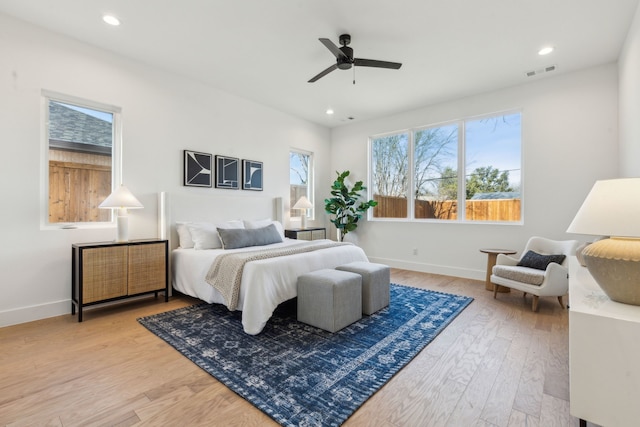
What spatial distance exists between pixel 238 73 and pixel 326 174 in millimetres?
3020

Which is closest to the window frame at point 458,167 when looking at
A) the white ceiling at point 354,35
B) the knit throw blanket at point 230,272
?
the white ceiling at point 354,35

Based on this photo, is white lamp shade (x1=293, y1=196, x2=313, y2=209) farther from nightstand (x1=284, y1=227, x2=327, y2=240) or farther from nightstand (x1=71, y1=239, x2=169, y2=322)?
nightstand (x1=71, y1=239, x2=169, y2=322)

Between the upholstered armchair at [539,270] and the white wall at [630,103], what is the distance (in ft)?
3.36

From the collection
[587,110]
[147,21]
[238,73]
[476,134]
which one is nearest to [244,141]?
[238,73]

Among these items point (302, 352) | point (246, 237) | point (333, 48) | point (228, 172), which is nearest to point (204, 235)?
point (246, 237)

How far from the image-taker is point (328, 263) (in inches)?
134

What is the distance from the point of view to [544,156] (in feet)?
13.6

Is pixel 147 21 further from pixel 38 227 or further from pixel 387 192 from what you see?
pixel 387 192

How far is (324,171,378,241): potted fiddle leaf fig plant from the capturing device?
5.88m

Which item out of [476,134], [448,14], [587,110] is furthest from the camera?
[476,134]

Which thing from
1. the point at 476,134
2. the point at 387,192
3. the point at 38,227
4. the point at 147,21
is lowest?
the point at 38,227

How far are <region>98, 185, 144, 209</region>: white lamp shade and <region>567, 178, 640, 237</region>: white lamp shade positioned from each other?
150 inches

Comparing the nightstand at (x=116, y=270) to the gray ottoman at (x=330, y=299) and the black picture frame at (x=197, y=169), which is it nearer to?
the black picture frame at (x=197, y=169)

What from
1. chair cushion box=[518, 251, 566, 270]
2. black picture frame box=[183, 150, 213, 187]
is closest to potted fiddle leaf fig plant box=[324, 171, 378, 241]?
black picture frame box=[183, 150, 213, 187]
